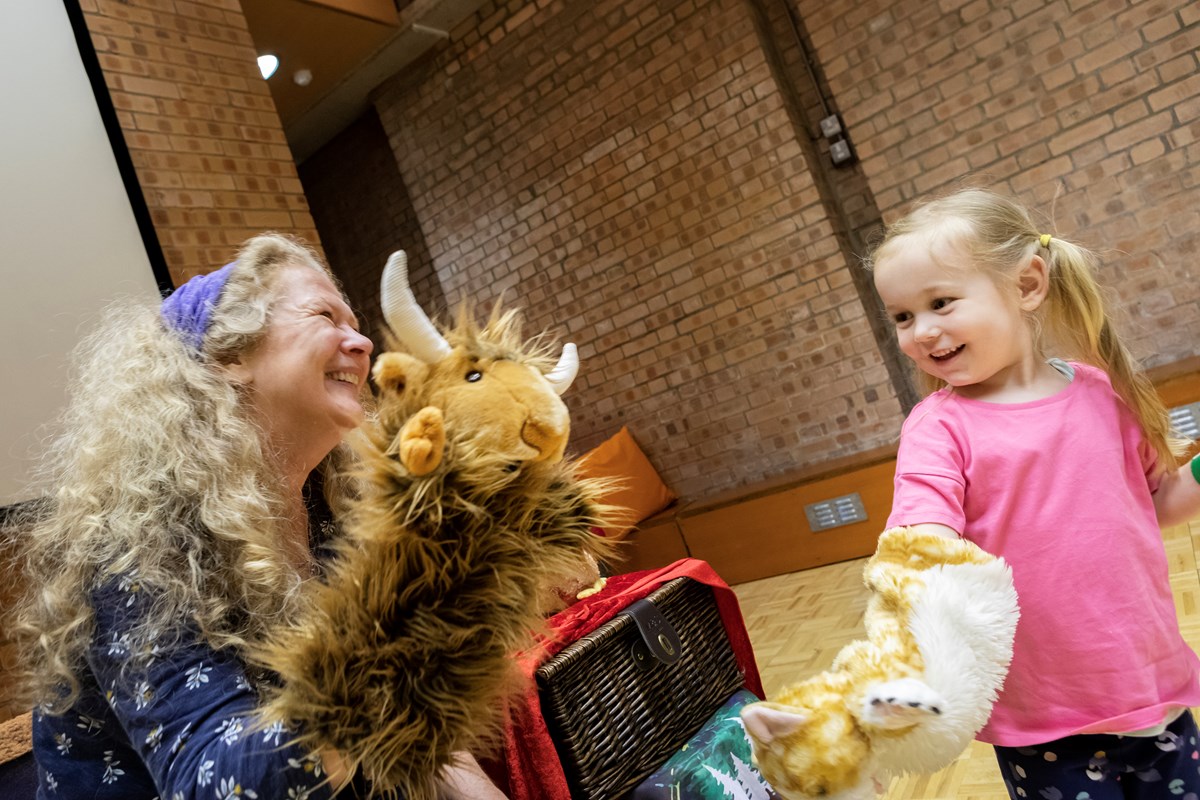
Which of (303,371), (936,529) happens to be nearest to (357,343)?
(303,371)

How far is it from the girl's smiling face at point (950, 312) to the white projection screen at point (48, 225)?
225 centimetres

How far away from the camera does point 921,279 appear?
3.47ft

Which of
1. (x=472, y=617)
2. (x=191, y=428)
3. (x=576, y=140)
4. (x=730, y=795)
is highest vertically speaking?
(x=576, y=140)

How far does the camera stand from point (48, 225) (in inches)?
100.0

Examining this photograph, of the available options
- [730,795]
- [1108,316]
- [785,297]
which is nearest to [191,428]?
[730,795]

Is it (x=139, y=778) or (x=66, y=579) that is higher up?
(x=66, y=579)

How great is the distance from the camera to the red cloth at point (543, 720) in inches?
49.6

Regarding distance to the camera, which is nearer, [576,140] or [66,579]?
[66,579]

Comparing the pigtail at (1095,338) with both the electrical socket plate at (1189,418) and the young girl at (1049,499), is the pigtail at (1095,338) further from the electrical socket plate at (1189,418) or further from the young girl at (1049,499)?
the electrical socket plate at (1189,418)

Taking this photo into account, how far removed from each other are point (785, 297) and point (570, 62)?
1839 millimetres

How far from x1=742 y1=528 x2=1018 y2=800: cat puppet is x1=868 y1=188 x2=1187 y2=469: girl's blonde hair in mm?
446

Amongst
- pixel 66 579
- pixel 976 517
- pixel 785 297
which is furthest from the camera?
pixel 785 297

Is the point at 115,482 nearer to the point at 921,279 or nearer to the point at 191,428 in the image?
the point at 191,428

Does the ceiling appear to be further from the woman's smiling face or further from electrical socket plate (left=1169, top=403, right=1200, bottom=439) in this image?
electrical socket plate (left=1169, top=403, right=1200, bottom=439)
